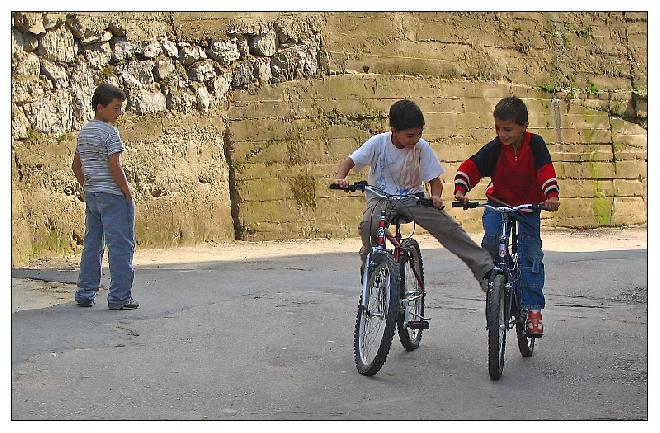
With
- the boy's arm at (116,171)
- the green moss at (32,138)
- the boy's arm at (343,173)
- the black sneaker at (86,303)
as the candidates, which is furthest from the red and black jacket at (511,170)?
the green moss at (32,138)

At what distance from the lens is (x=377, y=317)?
5.82 metres

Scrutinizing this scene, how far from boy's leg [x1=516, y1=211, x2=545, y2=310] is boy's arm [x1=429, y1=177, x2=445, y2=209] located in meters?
0.52

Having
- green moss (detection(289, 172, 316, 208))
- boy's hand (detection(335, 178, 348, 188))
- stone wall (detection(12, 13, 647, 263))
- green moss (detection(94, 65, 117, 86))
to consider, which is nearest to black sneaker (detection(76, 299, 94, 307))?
boy's hand (detection(335, 178, 348, 188))

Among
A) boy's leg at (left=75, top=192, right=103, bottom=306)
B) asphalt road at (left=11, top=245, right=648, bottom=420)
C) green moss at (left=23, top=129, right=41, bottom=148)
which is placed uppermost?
green moss at (left=23, top=129, right=41, bottom=148)

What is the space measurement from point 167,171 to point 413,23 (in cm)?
420

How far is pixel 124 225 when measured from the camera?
7.86m

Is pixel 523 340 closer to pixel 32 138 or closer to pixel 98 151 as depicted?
pixel 98 151

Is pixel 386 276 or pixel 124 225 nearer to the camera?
pixel 386 276

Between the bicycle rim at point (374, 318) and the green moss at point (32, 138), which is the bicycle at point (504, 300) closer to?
the bicycle rim at point (374, 318)

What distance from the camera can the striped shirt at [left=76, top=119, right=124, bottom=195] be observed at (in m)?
7.73

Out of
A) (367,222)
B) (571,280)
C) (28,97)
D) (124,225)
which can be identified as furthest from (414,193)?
(28,97)

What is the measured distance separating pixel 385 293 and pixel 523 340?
96cm

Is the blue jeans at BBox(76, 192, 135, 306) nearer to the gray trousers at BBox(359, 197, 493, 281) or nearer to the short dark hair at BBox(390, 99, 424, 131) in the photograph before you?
the gray trousers at BBox(359, 197, 493, 281)

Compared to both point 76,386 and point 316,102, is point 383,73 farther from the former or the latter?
point 76,386
